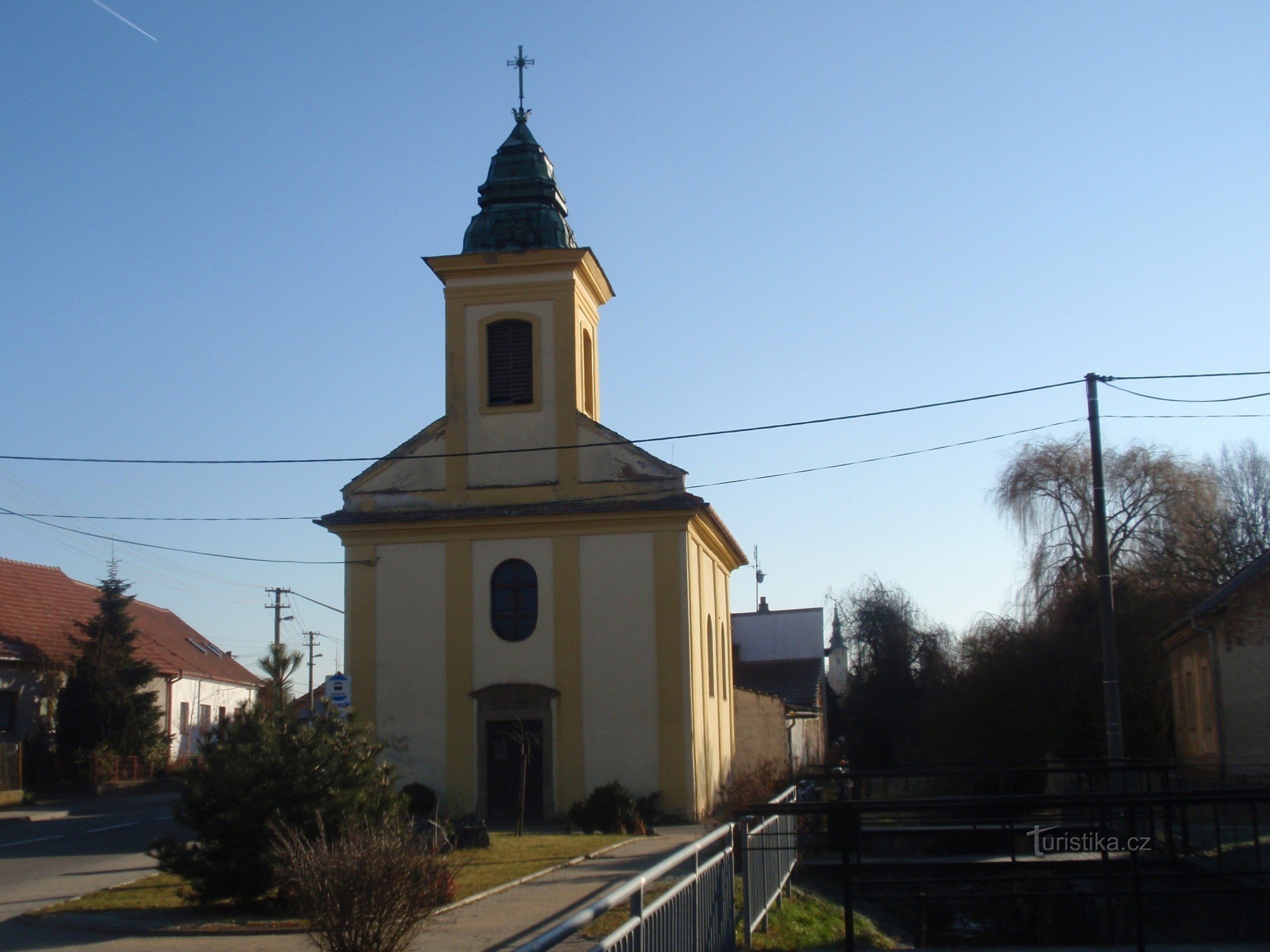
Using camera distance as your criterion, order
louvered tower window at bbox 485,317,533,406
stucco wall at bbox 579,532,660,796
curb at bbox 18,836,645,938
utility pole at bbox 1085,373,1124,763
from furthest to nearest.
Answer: louvered tower window at bbox 485,317,533,406, stucco wall at bbox 579,532,660,796, utility pole at bbox 1085,373,1124,763, curb at bbox 18,836,645,938

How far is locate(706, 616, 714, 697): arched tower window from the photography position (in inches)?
1014

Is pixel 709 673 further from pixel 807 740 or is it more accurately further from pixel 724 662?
pixel 807 740

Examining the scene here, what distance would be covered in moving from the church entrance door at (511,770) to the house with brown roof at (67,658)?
7.28m

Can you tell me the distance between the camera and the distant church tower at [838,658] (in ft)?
194

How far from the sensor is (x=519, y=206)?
25516 mm

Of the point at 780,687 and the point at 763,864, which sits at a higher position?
the point at 780,687

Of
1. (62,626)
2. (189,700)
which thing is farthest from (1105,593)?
(189,700)

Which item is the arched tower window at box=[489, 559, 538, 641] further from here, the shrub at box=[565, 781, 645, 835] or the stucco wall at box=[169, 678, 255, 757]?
the stucco wall at box=[169, 678, 255, 757]

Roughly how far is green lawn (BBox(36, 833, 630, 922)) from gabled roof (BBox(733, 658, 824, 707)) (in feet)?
80.9

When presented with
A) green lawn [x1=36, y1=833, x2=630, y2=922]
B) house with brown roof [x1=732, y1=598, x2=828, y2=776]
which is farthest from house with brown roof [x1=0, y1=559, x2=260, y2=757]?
house with brown roof [x1=732, y1=598, x2=828, y2=776]

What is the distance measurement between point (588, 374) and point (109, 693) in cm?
1956

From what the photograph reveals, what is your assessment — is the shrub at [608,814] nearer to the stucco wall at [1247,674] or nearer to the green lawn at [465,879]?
the green lawn at [465,879]

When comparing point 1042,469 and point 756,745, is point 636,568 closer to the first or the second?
point 756,745

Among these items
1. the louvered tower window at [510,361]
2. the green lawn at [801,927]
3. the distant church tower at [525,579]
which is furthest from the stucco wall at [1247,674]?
the louvered tower window at [510,361]
